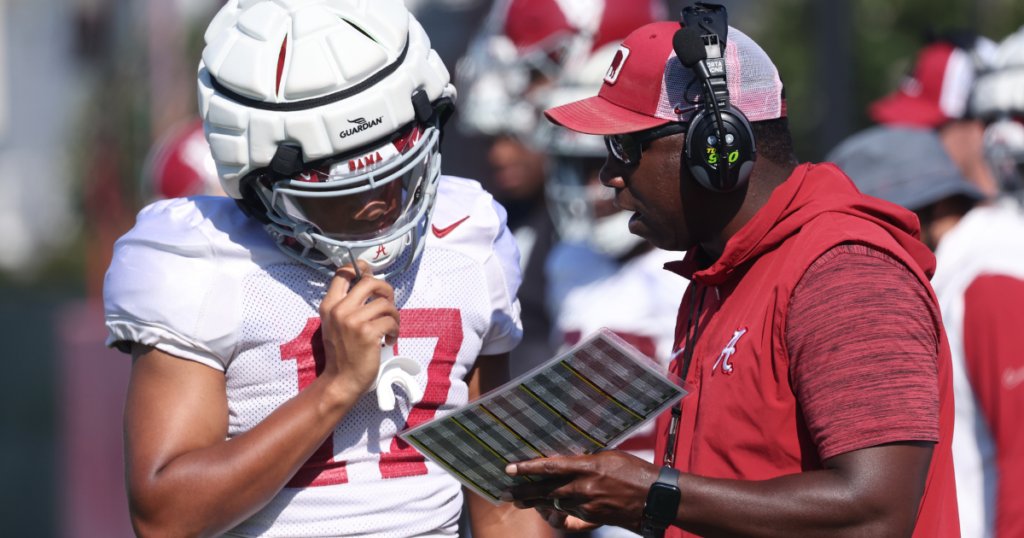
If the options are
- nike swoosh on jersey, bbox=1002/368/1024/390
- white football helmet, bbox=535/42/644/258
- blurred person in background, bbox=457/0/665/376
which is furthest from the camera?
blurred person in background, bbox=457/0/665/376

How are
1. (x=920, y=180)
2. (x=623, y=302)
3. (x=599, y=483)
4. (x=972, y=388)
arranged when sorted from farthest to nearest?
(x=623, y=302) < (x=920, y=180) < (x=972, y=388) < (x=599, y=483)

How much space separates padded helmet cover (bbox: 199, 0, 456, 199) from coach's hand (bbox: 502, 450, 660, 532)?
690mm

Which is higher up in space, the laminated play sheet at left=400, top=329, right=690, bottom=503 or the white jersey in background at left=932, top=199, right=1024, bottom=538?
the laminated play sheet at left=400, top=329, right=690, bottom=503

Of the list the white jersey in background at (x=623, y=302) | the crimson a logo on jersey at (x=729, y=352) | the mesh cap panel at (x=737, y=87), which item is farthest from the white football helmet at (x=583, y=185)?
the crimson a logo on jersey at (x=729, y=352)

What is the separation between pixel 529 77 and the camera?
529 centimetres

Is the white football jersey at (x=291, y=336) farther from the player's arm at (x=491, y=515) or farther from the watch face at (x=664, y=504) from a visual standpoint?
the watch face at (x=664, y=504)

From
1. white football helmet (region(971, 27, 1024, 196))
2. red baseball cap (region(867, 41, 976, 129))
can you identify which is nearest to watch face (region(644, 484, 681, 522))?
white football helmet (region(971, 27, 1024, 196))

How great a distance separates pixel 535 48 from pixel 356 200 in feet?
11.5

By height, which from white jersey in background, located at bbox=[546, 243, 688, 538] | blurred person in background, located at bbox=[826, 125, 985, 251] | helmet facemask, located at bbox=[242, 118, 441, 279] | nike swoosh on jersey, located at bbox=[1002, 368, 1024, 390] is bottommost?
white jersey in background, located at bbox=[546, 243, 688, 538]

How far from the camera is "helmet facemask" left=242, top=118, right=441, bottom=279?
186 centimetres

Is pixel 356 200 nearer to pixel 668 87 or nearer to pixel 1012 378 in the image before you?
pixel 668 87

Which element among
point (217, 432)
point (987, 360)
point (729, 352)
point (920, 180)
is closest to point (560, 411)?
point (729, 352)

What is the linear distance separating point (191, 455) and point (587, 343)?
0.74 m

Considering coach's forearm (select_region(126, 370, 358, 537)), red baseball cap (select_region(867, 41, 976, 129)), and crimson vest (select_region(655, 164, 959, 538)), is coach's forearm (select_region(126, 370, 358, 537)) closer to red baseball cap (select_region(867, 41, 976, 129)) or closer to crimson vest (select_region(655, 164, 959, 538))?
crimson vest (select_region(655, 164, 959, 538))
